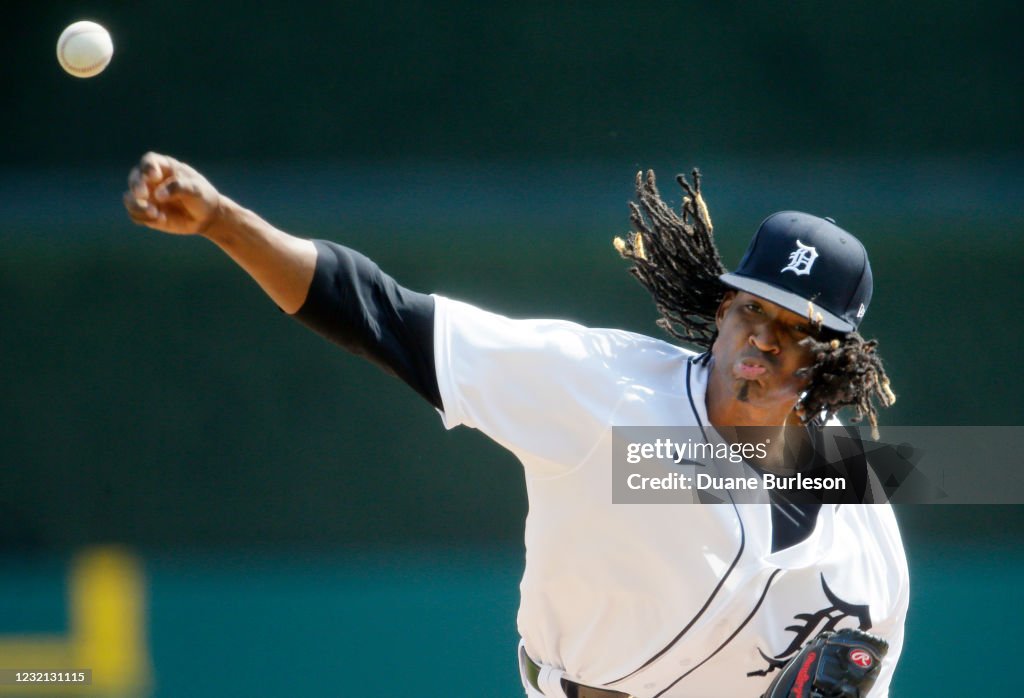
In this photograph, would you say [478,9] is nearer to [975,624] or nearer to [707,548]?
[975,624]

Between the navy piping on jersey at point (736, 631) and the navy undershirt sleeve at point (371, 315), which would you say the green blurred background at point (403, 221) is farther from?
the navy undershirt sleeve at point (371, 315)

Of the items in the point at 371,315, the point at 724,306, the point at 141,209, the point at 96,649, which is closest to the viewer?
the point at 141,209

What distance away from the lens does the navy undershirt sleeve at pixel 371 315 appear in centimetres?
213

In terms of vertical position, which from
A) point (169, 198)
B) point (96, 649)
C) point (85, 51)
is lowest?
point (96, 649)

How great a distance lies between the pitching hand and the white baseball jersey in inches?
18.9

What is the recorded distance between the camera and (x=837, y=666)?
7.48ft

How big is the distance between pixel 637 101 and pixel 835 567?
331 cm

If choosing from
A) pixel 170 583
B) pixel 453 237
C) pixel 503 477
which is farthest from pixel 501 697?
pixel 453 237

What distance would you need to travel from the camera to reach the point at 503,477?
5.24 meters

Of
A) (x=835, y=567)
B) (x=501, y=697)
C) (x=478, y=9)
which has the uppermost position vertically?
(x=478, y=9)

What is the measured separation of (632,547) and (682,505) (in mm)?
122

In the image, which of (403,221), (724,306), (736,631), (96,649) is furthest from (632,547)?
(96,649)

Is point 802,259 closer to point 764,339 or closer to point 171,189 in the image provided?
point 764,339

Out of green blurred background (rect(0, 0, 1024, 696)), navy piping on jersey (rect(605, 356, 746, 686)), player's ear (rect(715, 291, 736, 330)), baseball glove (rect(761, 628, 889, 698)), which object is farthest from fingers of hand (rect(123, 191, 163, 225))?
green blurred background (rect(0, 0, 1024, 696))
